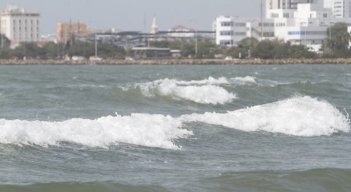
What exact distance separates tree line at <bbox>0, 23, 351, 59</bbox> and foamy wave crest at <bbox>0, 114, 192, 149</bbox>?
138225 millimetres

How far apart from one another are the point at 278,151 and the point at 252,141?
6.69 feet

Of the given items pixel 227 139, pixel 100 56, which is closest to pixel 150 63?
pixel 100 56

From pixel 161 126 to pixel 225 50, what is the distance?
500 ft

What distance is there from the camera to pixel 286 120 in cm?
2356

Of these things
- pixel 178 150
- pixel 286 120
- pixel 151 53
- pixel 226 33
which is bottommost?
pixel 178 150

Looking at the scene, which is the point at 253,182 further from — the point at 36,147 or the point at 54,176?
the point at 36,147

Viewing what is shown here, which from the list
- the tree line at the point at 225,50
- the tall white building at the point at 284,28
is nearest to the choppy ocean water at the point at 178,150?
the tree line at the point at 225,50

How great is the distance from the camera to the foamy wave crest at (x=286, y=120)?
22625mm

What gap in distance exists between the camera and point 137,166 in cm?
1502

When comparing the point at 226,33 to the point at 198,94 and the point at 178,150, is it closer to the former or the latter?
the point at 198,94

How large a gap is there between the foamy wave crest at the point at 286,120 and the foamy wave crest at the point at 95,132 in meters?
3.10

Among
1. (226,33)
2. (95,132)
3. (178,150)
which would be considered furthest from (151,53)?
(178,150)

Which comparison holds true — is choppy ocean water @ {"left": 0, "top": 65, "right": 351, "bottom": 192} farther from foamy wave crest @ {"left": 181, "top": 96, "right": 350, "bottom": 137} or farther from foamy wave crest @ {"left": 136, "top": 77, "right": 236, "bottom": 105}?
foamy wave crest @ {"left": 136, "top": 77, "right": 236, "bottom": 105}

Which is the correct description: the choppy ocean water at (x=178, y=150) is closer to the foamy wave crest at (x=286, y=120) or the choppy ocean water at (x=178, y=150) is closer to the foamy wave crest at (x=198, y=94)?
the foamy wave crest at (x=286, y=120)
